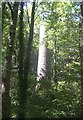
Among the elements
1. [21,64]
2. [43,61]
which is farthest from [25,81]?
[43,61]

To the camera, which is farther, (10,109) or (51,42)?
A: (51,42)

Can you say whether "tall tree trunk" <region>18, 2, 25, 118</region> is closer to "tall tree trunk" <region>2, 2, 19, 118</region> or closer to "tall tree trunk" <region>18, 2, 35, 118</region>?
"tall tree trunk" <region>18, 2, 35, 118</region>

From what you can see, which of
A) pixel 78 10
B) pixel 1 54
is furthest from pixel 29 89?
pixel 78 10

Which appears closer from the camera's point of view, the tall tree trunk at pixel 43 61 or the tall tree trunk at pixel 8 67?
the tall tree trunk at pixel 8 67

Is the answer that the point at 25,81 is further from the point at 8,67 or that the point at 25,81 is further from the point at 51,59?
the point at 51,59

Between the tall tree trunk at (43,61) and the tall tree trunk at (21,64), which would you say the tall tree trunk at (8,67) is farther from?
the tall tree trunk at (43,61)

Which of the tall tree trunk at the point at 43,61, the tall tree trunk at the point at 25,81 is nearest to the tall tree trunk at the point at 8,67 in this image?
the tall tree trunk at the point at 25,81

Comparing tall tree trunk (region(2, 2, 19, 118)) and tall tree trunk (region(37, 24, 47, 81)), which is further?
tall tree trunk (region(37, 24, 47, 81))

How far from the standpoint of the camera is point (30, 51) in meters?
4.39

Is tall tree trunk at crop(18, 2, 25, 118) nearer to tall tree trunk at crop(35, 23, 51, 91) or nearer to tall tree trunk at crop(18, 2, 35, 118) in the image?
tall tree trunk at crop(18, 2, 35, 118)

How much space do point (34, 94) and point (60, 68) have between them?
0.66m

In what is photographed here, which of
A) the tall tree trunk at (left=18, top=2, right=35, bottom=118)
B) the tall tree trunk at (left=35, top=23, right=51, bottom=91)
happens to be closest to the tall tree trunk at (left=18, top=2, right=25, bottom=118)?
the tall tree trunk at (left=18, top=2, right=35, bottom=118)

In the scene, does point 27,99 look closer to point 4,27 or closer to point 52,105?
point 52,105

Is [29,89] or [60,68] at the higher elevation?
[60,68]
